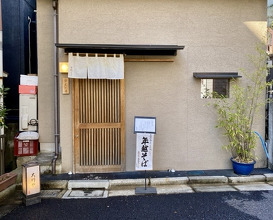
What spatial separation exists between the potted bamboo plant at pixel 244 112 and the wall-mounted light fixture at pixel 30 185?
5625 millimetres

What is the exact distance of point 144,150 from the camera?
5809 mm

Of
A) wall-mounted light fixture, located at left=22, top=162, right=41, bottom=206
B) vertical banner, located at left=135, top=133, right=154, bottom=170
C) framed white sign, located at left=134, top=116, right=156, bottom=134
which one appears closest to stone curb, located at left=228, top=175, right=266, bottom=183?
vertical banner, located at left=135, top=133, right=154, bottom=170

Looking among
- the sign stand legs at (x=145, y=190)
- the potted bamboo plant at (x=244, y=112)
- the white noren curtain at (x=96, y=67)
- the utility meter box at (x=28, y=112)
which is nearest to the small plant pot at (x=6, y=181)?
the utility meter box at (x=28, y=112)

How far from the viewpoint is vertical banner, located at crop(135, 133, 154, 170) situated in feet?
19.0

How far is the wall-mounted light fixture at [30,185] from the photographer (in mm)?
4887

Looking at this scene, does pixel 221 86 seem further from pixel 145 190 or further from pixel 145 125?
pixel 145 190

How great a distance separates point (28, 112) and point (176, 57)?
586 cm

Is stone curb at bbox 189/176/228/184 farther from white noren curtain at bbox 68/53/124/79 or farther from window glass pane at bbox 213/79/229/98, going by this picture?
white noren curtain at bbox 68/53/124/79

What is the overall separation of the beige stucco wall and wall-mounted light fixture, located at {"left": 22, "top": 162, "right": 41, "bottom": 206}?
157 cm

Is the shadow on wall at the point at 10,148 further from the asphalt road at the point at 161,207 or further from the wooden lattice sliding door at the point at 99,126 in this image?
the asphalt road at the point at 161,207

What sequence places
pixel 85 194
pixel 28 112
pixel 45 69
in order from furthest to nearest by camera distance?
pixel 28 112
pixel 45 69
pixel 85 194

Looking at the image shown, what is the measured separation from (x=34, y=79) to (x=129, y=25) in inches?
163

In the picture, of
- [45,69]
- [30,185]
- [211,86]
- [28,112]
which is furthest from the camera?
[28,112]

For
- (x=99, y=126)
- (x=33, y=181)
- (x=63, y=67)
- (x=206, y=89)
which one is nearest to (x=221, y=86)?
(x=206, y=89)
